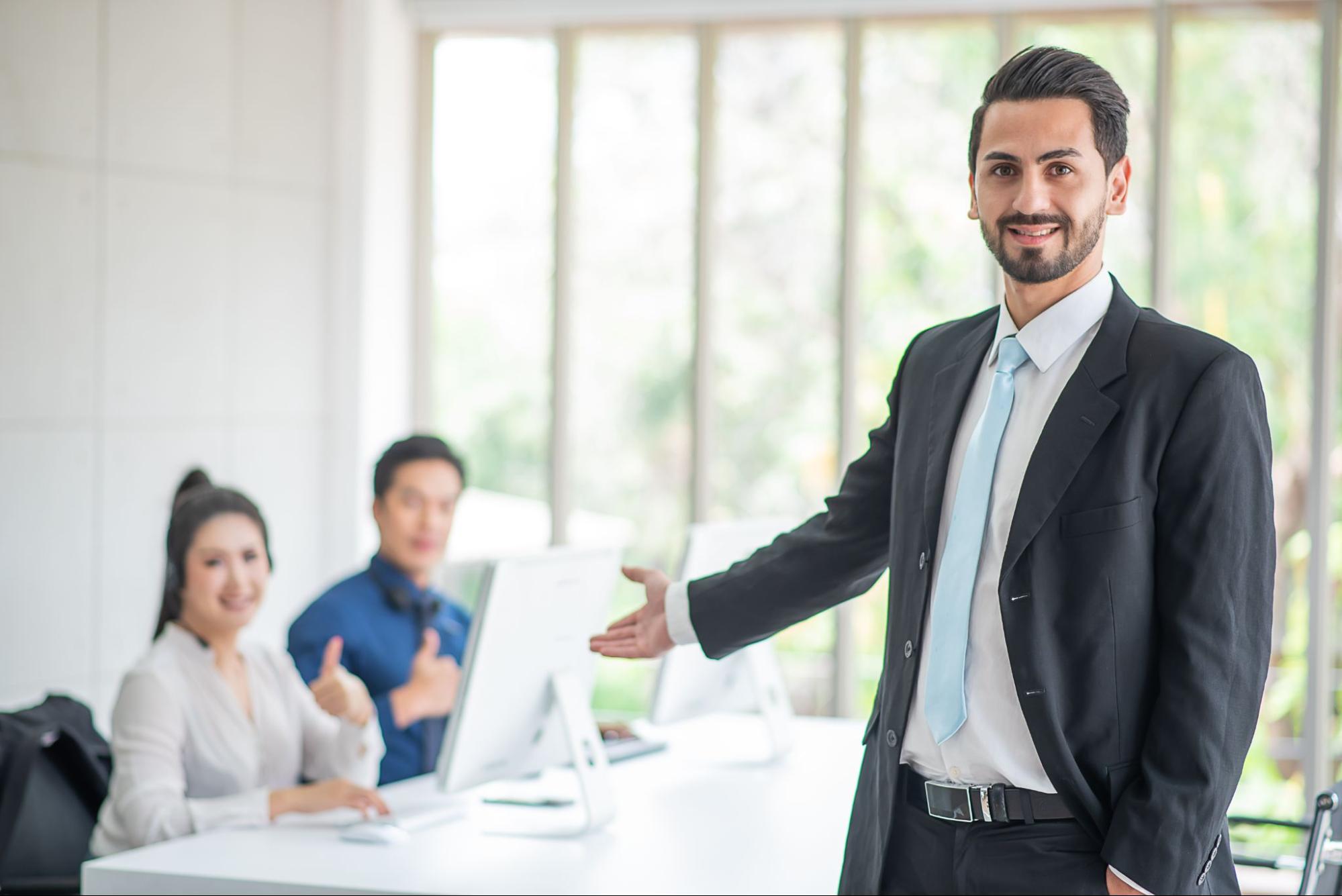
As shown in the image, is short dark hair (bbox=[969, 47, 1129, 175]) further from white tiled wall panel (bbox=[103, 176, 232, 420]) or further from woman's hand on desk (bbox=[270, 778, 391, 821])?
white tiled wall panel (bbox=[103, 176, 232, 420])

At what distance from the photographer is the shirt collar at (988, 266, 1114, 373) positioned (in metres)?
1.76

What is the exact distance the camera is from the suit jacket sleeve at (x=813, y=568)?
2.07 metres

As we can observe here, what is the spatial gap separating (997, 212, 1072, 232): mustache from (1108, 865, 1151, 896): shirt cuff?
0.72 metres

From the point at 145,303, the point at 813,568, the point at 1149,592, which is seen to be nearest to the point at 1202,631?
the point at 1149,592

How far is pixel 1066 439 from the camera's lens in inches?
65.7

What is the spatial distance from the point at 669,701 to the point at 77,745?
1248 mm

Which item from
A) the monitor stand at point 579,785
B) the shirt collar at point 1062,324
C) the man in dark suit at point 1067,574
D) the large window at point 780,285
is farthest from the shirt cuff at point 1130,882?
the large window at point 780,285

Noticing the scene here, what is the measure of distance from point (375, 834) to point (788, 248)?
3.46m

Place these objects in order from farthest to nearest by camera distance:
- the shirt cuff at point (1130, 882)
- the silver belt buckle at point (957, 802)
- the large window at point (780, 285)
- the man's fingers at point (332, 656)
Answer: the large window at point (780, 285) → the man's fingers at point (332, 656) → the silver belt buckle at point (957, 802) → the shirt cuff at point (1130, 882)

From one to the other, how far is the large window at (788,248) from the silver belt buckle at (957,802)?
3.76 meters

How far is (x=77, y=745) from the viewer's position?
115 inches

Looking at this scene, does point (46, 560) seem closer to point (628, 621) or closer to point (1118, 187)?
point (628, 621)

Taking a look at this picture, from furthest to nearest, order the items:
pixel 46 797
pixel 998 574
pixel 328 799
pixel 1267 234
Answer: pixel 1267 234 → pixel 46 797 → pixel 328 799 → pixel 998 574

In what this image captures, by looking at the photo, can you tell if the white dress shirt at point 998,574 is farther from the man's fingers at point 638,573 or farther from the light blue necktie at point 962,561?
the man's fingers at point 638,573
